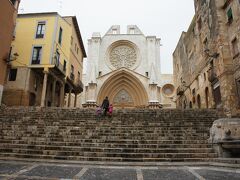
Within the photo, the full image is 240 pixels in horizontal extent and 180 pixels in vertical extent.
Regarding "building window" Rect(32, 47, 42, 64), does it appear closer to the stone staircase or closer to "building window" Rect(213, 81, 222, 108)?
the stone staircase

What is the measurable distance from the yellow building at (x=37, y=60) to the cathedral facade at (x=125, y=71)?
5.77 metres

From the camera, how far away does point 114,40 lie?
2877 cm

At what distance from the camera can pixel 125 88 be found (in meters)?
25.6

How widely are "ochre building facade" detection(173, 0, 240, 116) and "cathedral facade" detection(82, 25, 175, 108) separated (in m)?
5.02

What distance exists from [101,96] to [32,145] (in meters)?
17.9

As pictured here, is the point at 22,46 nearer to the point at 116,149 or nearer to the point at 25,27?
the point at 25,27

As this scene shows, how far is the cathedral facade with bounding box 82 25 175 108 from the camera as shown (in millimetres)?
24452

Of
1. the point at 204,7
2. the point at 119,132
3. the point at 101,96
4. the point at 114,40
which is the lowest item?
the point at 119,132

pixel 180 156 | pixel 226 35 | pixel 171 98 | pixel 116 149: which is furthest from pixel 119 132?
pixel 171 98

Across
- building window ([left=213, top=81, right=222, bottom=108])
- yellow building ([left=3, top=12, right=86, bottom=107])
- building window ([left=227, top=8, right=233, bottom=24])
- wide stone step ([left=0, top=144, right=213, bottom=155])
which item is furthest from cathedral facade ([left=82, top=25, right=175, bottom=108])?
wide stone step ([left=0, top=144, right=213, bottom=155])

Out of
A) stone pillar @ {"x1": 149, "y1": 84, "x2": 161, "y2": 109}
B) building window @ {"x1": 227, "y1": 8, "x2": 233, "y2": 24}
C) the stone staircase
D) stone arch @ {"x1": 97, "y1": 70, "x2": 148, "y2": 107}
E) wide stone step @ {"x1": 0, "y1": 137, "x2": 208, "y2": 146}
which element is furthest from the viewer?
stone arch @ {"x1": 97, "y1": 70, "x2": 148, "y2": 107}

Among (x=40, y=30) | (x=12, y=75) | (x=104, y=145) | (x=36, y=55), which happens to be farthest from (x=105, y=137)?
(x=40, y=30)

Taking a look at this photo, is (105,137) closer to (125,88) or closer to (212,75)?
(212,75)

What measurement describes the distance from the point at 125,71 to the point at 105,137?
17.7 meters
